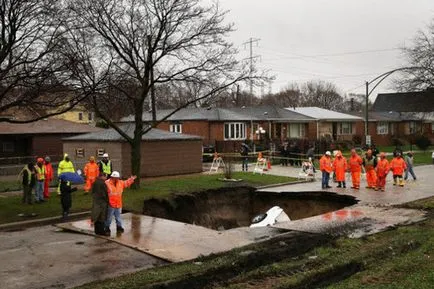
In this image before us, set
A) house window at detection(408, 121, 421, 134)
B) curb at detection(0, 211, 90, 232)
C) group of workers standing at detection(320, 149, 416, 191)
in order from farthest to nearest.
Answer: house window at detection(408, 121, 421, 134) → group of workers standing at detection(320, 149, 416, 191) → curb at detection(0, 211, 90, 232)

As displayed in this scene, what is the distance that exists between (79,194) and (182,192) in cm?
415

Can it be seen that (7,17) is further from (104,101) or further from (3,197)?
(3,197)

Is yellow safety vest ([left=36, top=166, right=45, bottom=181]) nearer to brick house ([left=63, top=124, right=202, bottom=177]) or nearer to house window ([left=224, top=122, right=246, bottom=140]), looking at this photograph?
brick house ([left=63, top=124, right=202, bottom=177])

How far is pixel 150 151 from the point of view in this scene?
1130 inches

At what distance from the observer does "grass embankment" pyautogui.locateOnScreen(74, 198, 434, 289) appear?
824cm

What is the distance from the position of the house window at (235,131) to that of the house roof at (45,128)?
38.6 ft

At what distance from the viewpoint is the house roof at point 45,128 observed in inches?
1591

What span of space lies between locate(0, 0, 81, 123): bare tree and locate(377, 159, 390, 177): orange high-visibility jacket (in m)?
12.9

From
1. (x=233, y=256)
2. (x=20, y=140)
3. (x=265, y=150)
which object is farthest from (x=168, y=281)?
(x=20, y=140)

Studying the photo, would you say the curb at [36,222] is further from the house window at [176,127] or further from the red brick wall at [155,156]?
the house window at [176,127]

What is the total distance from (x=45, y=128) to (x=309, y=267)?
37.0 metres

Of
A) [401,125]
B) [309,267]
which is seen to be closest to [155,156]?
[309,267]

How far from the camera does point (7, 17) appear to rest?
50.0 feet

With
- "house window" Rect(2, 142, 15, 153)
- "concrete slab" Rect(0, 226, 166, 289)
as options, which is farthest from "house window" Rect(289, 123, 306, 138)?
"concrete slab" Rect(0, 226, 166, 289)
